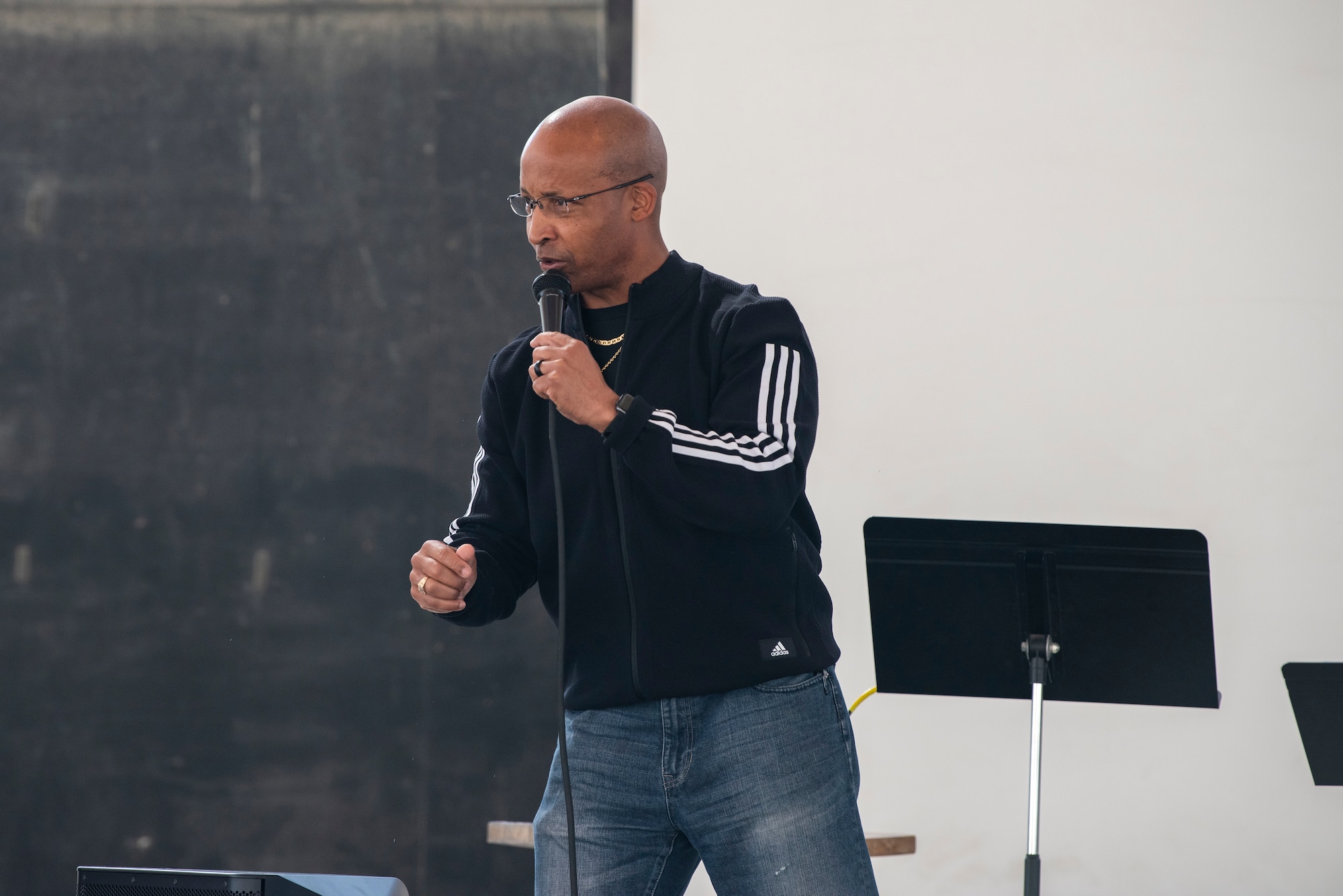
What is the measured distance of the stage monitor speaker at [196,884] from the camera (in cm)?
117

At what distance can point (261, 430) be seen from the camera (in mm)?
3287

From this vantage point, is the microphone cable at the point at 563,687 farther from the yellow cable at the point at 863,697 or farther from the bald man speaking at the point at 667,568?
the yellow cable at the point at 863,697

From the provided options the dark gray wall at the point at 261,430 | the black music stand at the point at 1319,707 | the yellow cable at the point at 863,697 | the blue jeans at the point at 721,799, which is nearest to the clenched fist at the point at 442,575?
the blue jeans at the point at 721,799

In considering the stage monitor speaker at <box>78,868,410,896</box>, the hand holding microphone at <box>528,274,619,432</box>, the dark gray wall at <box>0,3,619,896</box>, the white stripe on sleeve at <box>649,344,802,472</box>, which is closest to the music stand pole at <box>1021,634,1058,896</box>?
the white stripe on sleeve at <box>649,344,802,472</box>

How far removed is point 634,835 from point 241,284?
2.47 metres

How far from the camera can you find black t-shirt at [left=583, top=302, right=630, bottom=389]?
1.48m

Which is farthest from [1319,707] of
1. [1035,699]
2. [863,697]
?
[863,697]

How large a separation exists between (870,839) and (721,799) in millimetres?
1011

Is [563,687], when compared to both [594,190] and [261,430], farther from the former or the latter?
[261,430]

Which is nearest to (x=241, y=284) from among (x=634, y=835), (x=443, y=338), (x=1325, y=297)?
(x=443, y=338)

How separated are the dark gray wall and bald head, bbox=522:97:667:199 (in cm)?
186

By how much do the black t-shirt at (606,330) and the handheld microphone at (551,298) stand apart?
0.14m

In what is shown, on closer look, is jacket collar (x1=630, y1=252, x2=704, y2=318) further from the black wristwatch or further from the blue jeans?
the blue jeans

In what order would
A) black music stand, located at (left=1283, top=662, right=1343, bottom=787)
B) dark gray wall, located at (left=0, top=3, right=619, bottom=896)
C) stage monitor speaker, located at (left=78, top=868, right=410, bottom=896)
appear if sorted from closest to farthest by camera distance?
stage monitor speaker, located at (left=78, top=868, right=410, bottom=896) < black music stand, located at (left=1283, top=662, right=1343, bottom=787) < dark gray wall, located at (left=0, top=3, right=619, bottom=896)
